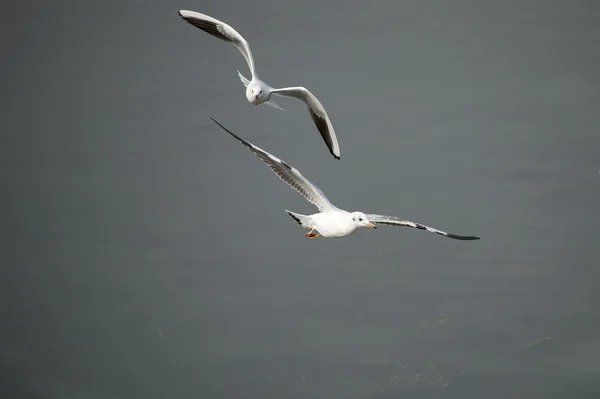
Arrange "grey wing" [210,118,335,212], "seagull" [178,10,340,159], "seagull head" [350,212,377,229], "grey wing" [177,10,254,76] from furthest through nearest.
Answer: "grey wing" [177,10,254,76] < "seagull" [178,10,340,159] < "grey wing" [210,118,335,212] < "seagull head" [350,212,377,229]

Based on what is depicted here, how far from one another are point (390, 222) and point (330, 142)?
1.73 meters

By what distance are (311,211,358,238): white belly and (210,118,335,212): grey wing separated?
88 millimetres

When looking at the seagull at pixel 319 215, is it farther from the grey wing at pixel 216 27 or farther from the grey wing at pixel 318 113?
the grey wing at pixel 216 27

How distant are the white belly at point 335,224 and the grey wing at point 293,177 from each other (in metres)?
0.09

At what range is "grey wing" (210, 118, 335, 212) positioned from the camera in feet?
21.7

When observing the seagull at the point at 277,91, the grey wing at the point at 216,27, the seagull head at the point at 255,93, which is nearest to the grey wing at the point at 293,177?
the seagull head at the point at 255,93

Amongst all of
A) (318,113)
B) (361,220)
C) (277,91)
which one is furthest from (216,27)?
(361,220)

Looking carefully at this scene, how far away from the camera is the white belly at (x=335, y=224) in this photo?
6.64m

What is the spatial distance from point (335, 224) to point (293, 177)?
44 centimetres

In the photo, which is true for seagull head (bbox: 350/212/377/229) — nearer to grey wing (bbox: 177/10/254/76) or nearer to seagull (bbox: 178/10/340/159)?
seagull (bbox: 178/10/340/159)

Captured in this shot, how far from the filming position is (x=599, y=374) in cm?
1040

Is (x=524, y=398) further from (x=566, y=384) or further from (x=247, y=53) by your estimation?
(x=247, y=53)

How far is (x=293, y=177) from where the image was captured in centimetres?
678

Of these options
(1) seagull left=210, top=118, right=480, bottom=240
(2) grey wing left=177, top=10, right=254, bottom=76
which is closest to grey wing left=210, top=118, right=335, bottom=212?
(1) seagull left=210, top=118, right=480, bottom=240
